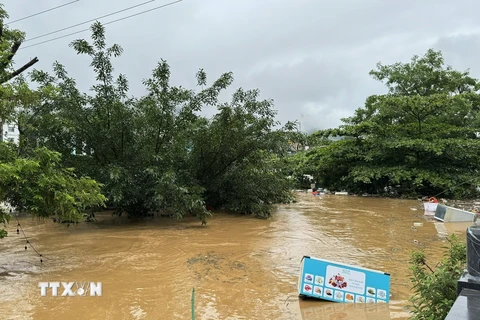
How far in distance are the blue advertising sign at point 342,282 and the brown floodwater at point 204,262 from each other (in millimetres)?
123

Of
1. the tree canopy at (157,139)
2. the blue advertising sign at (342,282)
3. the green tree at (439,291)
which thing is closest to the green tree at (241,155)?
the tree canopy at (157,139)

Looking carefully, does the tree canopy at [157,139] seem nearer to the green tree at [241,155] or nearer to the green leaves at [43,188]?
the green tree at [241,155]

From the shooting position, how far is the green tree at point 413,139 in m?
18.9

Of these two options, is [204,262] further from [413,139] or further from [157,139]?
[413,139]

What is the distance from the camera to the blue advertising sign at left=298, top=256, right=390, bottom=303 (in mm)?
4758

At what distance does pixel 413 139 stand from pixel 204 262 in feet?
53.1

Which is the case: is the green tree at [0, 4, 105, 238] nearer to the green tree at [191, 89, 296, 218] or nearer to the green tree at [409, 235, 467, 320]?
the green tree at [409, 235, 467, 320]

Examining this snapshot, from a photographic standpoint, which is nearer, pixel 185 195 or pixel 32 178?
pixel 32 178

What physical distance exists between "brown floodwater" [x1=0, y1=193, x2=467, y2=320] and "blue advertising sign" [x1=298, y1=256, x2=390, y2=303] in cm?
12

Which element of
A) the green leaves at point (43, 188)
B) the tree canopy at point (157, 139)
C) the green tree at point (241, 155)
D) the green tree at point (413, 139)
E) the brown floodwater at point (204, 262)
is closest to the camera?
the brown floodwater at point (204, 262)

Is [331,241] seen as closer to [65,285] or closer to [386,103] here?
[65,285]

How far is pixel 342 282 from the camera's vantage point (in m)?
4.80

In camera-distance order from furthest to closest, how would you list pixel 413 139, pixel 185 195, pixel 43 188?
pixel 413 139
pixel 185 195
pixel 43 188

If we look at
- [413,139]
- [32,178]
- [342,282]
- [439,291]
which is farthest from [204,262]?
[413,139]
